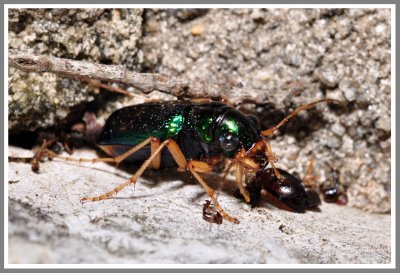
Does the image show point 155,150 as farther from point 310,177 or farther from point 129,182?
point 310,177

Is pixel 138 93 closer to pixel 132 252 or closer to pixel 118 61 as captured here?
pixel 118 61

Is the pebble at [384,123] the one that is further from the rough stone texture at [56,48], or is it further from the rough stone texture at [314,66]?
the rough stone texture at [56,48]

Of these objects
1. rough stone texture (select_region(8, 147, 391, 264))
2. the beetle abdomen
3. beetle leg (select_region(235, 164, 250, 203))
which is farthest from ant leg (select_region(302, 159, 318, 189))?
the beetle abdomen

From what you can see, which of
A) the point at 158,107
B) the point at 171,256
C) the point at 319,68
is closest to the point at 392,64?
the point at 319,68

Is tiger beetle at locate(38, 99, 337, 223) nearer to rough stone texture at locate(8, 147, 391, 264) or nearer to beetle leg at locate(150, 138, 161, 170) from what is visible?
beetle leg at locate(150, 138, 161, 170)

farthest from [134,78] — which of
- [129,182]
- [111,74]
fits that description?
[129,182]
